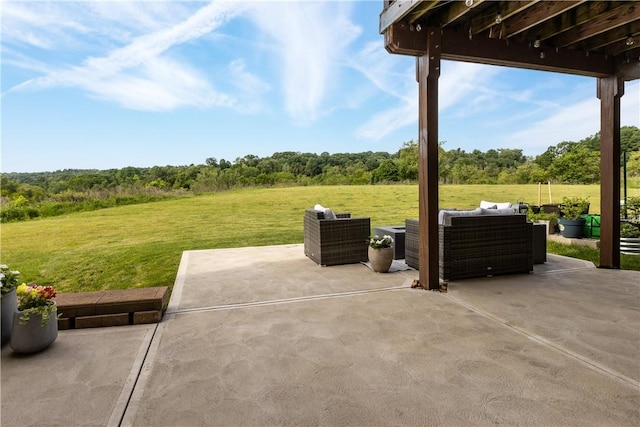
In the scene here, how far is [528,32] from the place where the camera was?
3.96m

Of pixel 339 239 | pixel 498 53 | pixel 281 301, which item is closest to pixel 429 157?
pixel 498 53

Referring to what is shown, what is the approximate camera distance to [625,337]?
8.29 feet

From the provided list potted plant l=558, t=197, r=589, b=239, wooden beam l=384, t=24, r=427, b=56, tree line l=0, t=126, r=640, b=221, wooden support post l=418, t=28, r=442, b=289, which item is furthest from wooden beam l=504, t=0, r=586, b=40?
tree line l=0, t=126, r=640, b=221

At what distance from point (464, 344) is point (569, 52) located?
13.0 feet

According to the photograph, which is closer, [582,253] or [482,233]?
[482,233]

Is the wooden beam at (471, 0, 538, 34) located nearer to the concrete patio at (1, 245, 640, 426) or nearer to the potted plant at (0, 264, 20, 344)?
the concrete patio at (1, 245, 640, 426)

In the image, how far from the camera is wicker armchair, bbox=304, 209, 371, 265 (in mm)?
4898

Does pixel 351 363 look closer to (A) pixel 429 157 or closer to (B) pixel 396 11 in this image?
(A) pixel 429 157

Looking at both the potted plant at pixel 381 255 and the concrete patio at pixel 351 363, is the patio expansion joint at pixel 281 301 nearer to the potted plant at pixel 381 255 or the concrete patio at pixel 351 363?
the concrete patio at pixel 351 363

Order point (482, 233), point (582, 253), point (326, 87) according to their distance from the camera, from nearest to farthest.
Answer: point (482, 233) < point (582, 253) < point (326, 87)

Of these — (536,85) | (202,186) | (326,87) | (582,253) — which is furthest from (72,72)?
(536,85)

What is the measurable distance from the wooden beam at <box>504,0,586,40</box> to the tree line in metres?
5.40

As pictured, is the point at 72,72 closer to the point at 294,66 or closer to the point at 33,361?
the point at 294,66

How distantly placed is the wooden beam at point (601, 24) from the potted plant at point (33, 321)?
540cm
